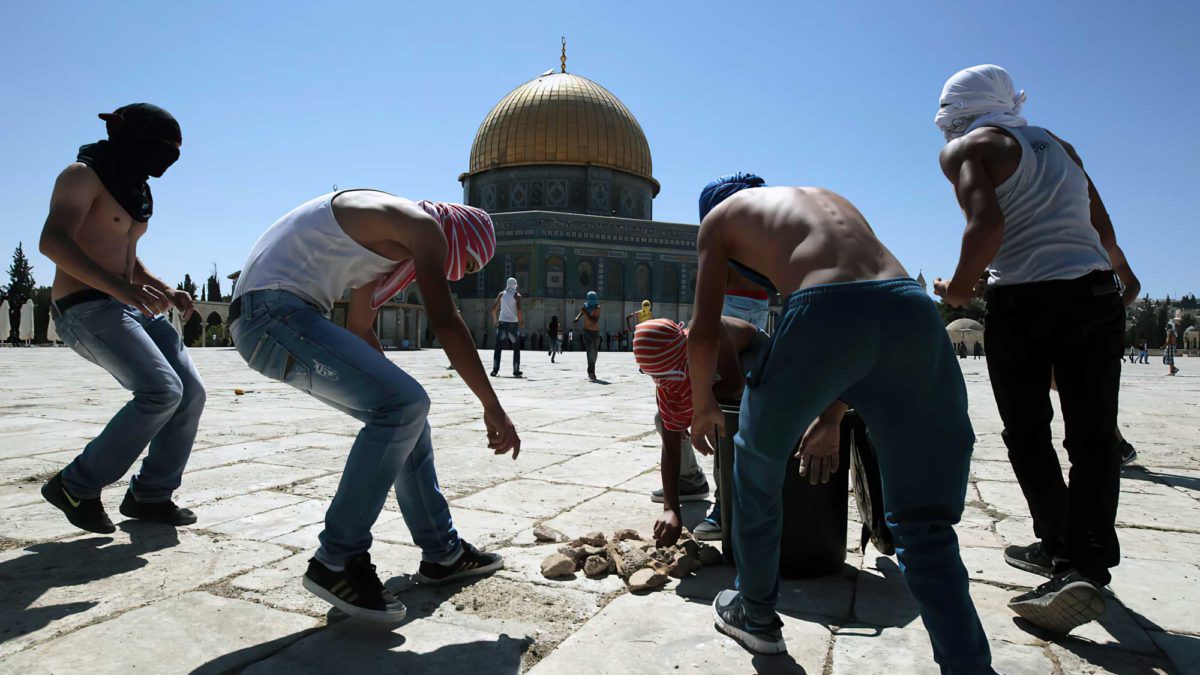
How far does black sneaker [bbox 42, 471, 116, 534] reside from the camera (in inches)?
110

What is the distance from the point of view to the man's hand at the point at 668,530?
275 centimetres

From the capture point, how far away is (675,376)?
2914 mm

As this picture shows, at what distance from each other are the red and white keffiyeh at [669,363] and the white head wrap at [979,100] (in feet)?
3.87

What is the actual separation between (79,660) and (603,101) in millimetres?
42744

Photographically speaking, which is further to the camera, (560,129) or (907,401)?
(560,129)

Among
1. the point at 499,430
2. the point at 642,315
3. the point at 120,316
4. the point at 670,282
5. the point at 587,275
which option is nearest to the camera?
the point at 499,430

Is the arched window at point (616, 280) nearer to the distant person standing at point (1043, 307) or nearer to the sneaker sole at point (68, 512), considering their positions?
the sneaker sole at point (68, 512)

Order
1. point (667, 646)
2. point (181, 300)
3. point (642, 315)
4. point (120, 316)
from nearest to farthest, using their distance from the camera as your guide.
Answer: point (667, 646), point (120, 316), point (181, 300), point (642, 315)

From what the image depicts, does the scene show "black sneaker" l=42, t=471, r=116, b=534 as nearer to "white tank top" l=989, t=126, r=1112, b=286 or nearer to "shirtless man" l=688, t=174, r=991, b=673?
"shirtless man" l=688, t=174, r=991, b=673

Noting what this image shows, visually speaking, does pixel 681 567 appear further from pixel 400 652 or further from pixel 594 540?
pixel 400 652

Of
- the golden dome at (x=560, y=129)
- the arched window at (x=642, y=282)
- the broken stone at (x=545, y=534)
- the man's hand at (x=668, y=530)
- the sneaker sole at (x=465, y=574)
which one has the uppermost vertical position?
the golden dome at (x=560, y=129)

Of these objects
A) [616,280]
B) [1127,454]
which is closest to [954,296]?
[1127,454]

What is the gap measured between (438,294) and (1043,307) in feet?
5.91

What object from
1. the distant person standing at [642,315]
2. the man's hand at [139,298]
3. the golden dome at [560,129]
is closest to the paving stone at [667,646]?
the man's hand at [139,298]
